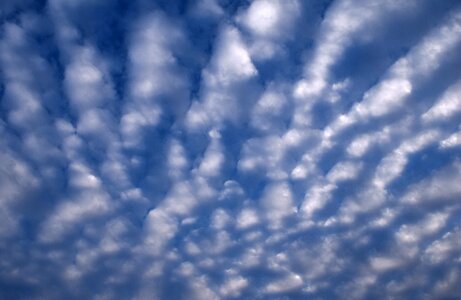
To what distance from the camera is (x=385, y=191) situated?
13.9 meters

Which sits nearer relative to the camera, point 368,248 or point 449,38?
point 449,38

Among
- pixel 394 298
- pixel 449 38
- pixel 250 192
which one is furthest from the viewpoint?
pixel 394 298

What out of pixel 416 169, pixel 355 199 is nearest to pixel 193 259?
pixel 355 199

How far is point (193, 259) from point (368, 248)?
342 inches

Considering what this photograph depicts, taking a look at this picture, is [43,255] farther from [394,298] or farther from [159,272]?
[394,298]

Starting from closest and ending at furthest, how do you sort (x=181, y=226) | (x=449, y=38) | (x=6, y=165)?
(x=449, y=38)
(x=6, y=165)
(x=181, y=226)

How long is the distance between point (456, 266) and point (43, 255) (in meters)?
20.9

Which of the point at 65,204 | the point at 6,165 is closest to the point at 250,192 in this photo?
the point at 65,204

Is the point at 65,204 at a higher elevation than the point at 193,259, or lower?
higher

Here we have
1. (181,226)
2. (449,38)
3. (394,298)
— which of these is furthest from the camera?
(394,298)

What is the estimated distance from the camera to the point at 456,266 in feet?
55.3

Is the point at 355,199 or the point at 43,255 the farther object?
the point at 43,255

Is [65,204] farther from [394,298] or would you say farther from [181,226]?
[394,298]

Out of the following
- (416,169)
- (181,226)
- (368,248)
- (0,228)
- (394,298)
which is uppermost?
(0,228)
